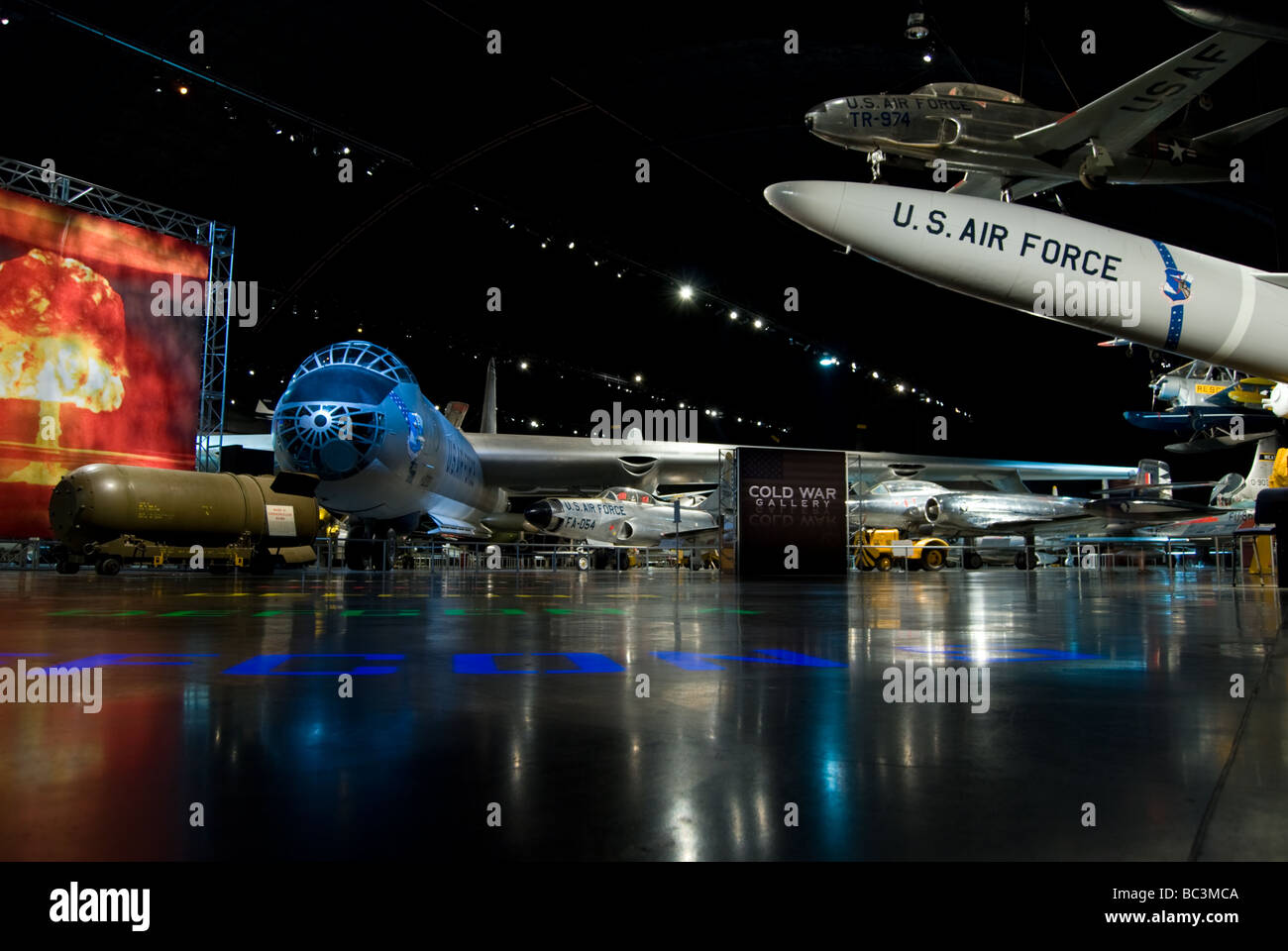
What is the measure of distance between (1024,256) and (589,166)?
63.6 feet

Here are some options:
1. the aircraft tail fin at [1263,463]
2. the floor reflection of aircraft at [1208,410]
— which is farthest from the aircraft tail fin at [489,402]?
the aircraft tail fin at [1263,463]

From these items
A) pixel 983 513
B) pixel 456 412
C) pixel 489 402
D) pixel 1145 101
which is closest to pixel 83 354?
pixel 456 412

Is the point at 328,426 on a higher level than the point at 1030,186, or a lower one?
lower

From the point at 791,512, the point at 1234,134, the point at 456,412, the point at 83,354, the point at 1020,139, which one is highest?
the point at 1234,134

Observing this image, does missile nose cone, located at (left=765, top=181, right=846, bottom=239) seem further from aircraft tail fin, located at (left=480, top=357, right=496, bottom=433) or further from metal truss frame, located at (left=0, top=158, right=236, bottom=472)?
aircraft tail fin, located at (left=480, top=357, right=496, bottom=433)

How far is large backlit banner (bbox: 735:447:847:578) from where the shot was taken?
60.8ft

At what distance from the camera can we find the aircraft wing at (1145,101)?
950 cm

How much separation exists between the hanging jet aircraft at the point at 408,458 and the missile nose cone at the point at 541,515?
1821 millimetres

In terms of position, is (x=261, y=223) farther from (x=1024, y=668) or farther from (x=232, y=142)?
(x=1024, y=668)

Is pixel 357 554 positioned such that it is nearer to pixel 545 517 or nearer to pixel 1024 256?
pixel 545 517

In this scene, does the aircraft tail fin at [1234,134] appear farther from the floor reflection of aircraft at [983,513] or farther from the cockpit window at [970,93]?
the floor reflection of aircraft at [983,513]

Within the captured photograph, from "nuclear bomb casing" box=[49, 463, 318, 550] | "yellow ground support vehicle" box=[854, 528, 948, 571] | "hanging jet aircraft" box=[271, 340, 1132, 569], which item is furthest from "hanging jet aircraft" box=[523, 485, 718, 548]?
"nuclear bomb casing" box=[49, 463, 318, 550]

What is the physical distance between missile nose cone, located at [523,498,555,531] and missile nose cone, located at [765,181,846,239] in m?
19.4

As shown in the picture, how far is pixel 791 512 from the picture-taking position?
61.8 ft
